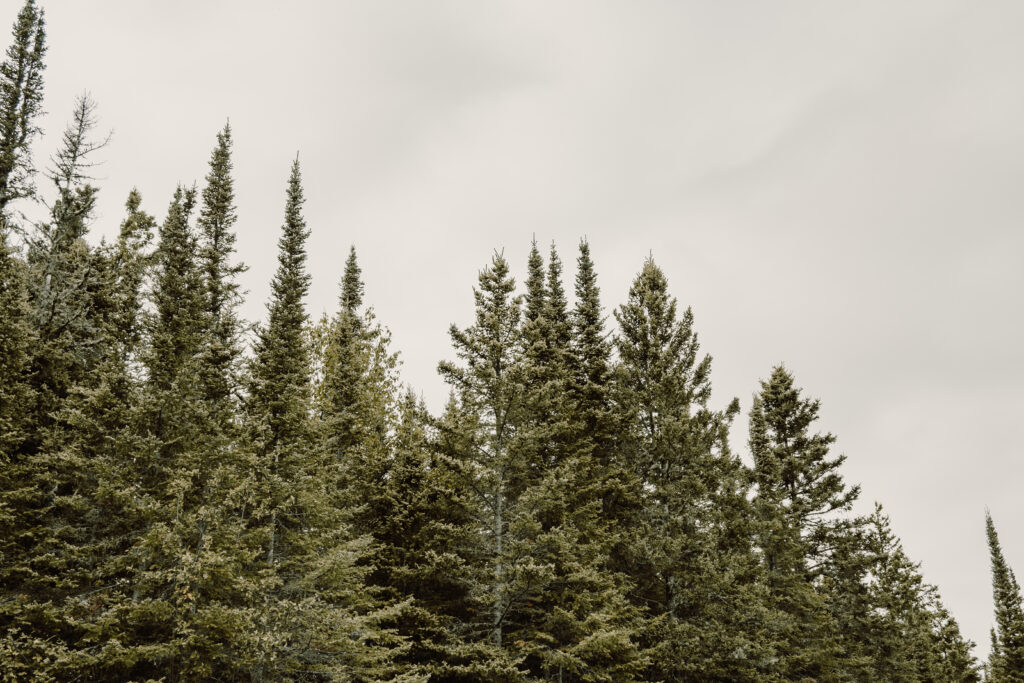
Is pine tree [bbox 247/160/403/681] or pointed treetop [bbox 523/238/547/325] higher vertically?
pointed treetop [bbox 523/238/547/325]

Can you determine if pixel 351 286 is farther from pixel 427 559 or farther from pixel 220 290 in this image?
pixel 427 559

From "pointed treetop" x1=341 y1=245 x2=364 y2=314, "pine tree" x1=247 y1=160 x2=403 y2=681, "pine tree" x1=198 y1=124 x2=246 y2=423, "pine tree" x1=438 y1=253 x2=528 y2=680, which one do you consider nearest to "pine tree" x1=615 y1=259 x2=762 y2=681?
"pine tree" x1=438 y1=253 x2=528 y2=680

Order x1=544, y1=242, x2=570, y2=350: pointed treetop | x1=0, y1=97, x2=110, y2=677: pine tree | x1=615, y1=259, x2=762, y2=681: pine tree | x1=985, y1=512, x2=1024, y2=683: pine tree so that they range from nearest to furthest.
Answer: x1=0, y1=97, x2=110, y2=677: pine tree
x1=615, y1=259, x2=762, y2=681: pine tree
x1=544, y1=242, x2=570, y2=350: pointed treetop
x1=985, y1=512, x2=1024, y2=683: pine tree

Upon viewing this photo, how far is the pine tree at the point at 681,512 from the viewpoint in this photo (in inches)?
870

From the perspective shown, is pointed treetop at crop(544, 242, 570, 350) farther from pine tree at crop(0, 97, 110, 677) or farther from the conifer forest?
pine tree at crop(0, 97, 110, 677)

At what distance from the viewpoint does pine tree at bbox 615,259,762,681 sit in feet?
72.5

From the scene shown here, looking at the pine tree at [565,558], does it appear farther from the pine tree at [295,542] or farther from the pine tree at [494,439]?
the pine tree at [295,542]

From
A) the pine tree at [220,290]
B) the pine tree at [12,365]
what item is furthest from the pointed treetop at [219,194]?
the pine tree at [12,365]

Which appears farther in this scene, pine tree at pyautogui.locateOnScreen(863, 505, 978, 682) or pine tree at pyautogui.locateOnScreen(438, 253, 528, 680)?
pine tree at pyautogui.locateOnScreen(863, 505, 978, 682)

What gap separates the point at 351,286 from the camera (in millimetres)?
46344

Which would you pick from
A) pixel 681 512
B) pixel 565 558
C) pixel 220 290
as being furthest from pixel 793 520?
pixel 220 290

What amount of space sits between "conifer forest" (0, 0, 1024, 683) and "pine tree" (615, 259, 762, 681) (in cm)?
11

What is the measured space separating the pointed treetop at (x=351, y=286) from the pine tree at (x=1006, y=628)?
4932cm

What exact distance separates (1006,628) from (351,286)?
55.1 m
